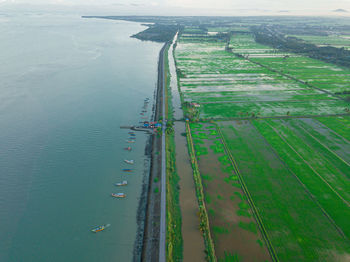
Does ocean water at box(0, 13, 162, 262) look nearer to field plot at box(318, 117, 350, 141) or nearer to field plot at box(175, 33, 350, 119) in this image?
field plot at box(175, 33, 350, 119)

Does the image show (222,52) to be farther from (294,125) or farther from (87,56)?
(294,125)

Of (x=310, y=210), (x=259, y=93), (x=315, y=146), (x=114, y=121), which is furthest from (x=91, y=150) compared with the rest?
(x=259, y=93)

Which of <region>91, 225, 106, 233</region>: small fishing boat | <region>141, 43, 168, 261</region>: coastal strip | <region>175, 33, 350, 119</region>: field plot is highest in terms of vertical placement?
<region>175, 33, 350, 119</region>: field plot

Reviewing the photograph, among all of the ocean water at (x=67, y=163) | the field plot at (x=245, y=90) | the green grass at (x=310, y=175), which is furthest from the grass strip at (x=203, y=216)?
the field plot at (x=245, y=90)

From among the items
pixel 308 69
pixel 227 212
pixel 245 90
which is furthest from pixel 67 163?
pixel 308 69

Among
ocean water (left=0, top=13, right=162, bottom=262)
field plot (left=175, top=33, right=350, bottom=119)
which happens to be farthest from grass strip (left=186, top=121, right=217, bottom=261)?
field plot (left=175, top=33, right=350, bottom=119)

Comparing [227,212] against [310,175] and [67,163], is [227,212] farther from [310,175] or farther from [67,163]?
[67,163]
